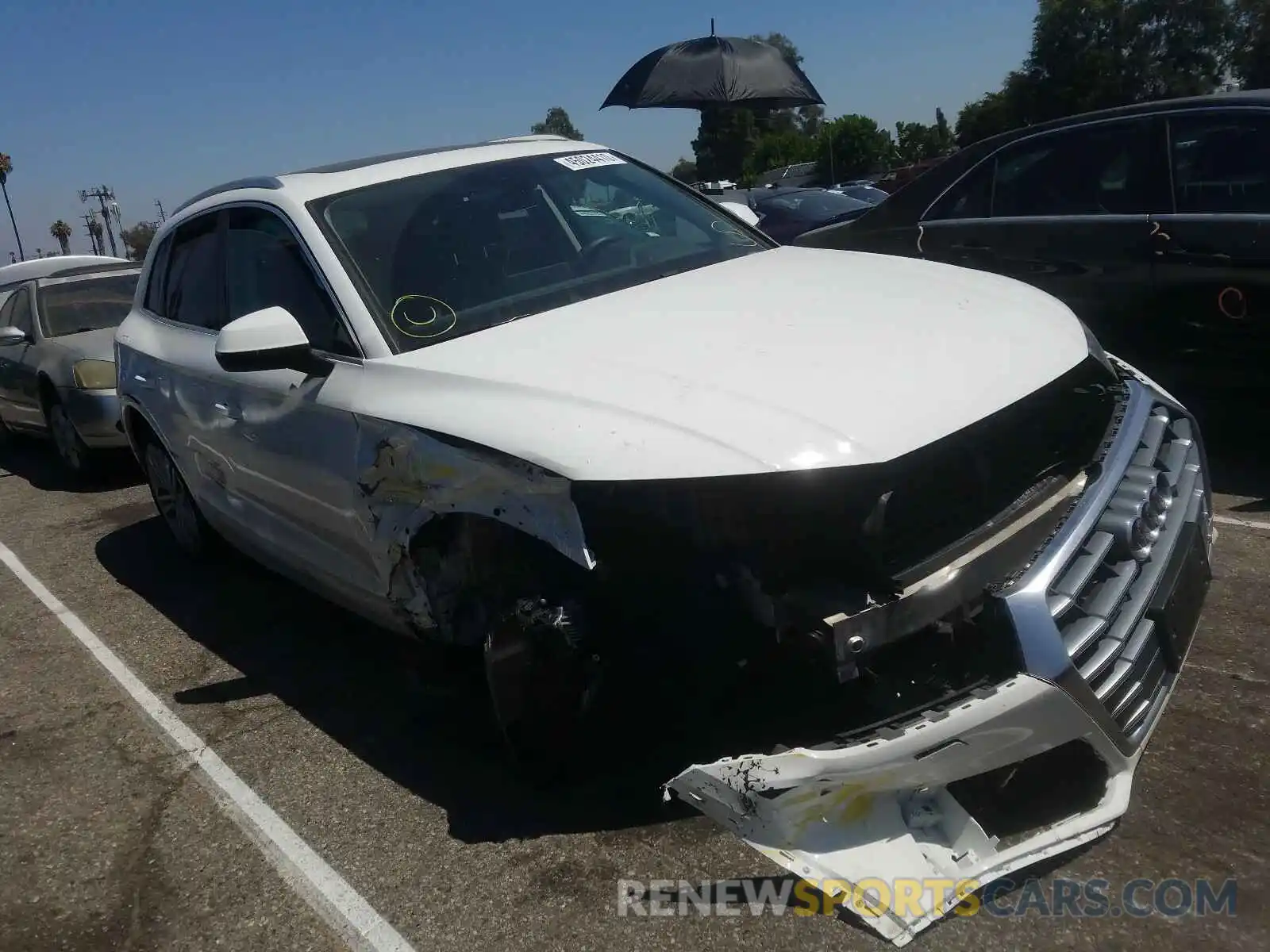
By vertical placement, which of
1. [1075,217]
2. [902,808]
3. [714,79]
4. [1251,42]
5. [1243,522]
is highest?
[1251,42]

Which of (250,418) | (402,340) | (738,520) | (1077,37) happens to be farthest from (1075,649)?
(1077,37)

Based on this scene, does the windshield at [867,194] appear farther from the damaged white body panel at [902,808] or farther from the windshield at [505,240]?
the damaged white body panel at [902,808]

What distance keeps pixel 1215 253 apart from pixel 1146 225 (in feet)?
1.16

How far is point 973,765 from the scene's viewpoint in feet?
7.29

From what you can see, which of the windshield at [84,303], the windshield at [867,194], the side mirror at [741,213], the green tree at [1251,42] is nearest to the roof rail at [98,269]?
the windshield at [84,303]

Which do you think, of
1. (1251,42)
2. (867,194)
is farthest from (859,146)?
(867,194)

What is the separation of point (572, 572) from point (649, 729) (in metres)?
0.42

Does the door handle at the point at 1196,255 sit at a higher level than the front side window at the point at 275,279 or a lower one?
lower

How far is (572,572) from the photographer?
263cm

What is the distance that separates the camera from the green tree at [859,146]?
67338 mm

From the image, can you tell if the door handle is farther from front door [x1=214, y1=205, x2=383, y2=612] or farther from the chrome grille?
front door [x1=214, y1=205, x2=383, y2=612]

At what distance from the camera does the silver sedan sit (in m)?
7.44

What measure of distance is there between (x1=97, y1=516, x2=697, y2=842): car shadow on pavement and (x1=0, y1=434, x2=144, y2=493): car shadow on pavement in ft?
8.64

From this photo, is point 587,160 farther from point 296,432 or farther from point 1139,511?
point 1139,511
